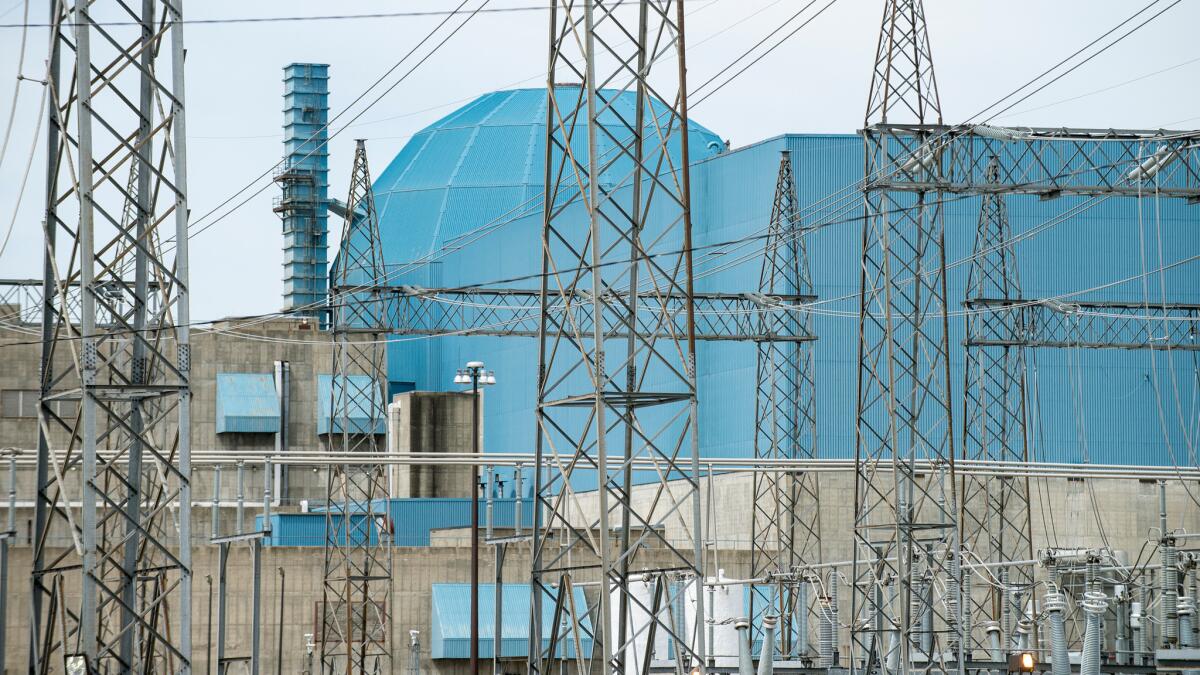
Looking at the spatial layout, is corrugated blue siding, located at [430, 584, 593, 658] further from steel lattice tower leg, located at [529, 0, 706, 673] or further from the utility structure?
the utility structure

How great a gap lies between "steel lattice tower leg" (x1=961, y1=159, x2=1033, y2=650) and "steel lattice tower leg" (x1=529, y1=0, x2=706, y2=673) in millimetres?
7749

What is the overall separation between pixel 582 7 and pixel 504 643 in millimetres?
25742

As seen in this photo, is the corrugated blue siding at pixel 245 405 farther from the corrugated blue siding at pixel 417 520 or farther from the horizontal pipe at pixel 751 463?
the horizontal pipe at pixel 751 463

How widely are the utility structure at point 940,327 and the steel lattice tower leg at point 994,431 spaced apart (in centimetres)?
10

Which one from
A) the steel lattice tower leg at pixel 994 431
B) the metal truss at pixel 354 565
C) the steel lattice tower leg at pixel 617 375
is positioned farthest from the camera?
the steel lattice tower leg at pixel 994 431

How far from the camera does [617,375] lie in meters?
57.4

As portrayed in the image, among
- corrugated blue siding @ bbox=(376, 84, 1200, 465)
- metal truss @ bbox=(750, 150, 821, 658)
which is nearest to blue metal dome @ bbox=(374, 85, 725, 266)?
corrugated blue siding @ bbox=(376, 84, 1200, 465)

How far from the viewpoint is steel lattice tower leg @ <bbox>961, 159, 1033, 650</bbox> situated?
145 ft

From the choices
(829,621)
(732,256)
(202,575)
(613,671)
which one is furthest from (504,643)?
(613,671)

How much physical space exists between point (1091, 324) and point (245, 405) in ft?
95.4

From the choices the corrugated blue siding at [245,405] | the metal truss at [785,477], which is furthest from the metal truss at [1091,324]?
the corrugated blue siding at [245,405]

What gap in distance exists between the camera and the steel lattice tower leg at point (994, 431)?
145 ft

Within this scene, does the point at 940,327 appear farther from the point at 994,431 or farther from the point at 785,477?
the point at 785,477

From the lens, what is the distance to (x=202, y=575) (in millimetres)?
40500
